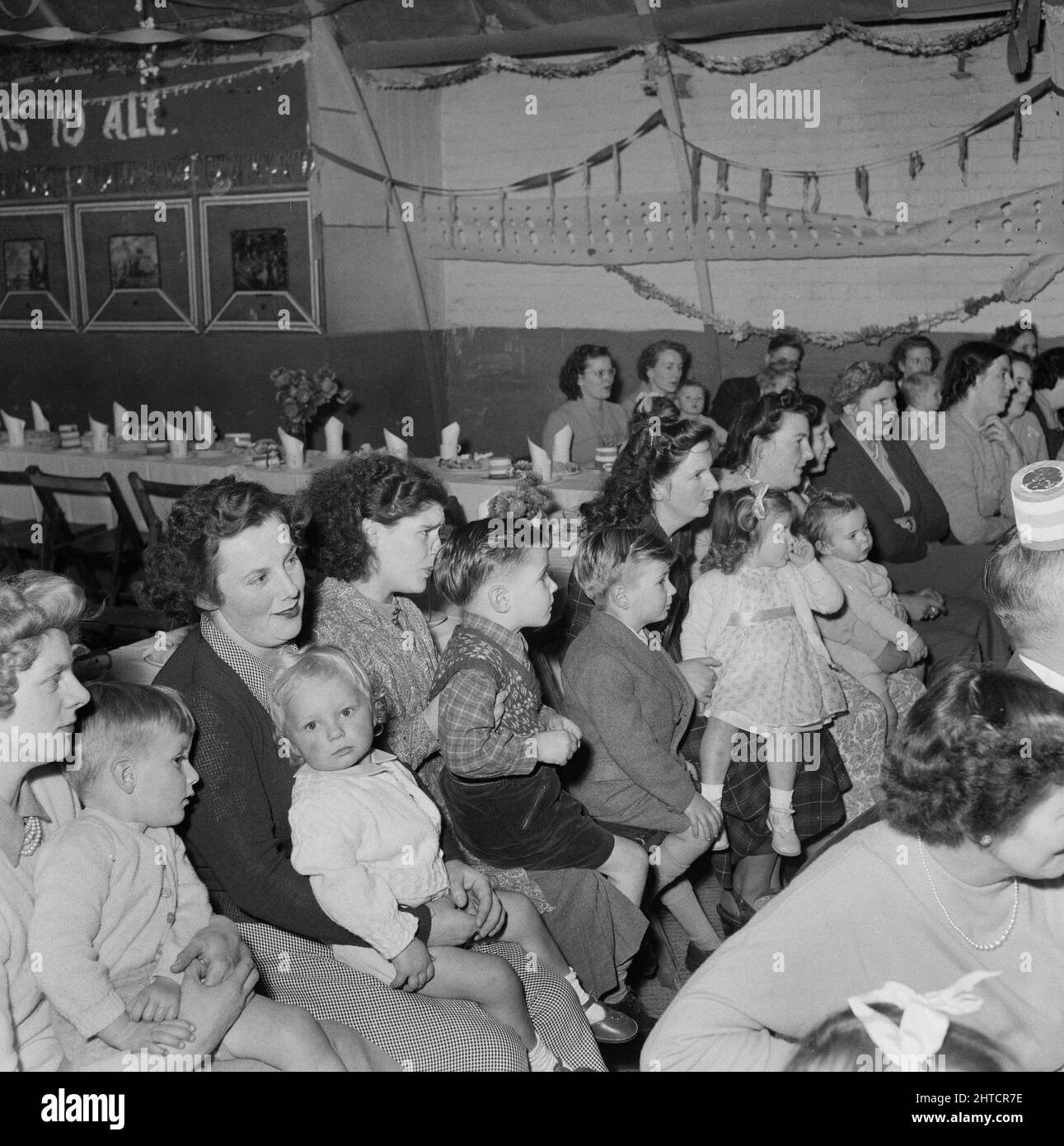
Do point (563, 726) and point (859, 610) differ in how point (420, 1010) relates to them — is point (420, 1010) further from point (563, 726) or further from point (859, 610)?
point (859, 610)

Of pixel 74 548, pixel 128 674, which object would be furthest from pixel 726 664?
pixel 74 548

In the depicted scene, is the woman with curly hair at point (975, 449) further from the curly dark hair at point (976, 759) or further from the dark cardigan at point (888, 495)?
the curly dark hair at point (976, 759)

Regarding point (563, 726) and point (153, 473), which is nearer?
point (563, 726)

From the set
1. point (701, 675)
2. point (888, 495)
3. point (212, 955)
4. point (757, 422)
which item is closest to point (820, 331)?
point (888, 495)

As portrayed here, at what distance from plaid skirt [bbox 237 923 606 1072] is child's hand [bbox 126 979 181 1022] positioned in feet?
0.89

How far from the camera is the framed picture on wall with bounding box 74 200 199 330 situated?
8883mm

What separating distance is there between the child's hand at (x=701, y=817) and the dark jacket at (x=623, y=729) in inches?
0.7

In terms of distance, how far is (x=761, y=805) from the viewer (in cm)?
341

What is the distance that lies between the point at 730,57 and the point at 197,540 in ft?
21.2

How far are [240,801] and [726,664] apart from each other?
1614 millimetres

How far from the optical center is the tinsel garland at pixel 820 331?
774 centimetres

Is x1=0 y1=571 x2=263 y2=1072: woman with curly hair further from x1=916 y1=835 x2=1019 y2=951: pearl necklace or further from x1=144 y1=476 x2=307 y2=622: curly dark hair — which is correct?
x1=916 y1=835 x2=1019 y2=951: pearl necklace

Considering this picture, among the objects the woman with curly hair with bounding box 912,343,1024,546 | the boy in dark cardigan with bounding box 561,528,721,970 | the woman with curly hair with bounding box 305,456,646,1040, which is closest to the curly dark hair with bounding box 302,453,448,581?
the woman with curly hair with bounding box 305,456,646,1040

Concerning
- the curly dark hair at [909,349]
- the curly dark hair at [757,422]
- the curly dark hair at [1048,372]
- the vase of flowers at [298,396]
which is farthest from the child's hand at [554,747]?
the curly dark hair at [1048,372]
